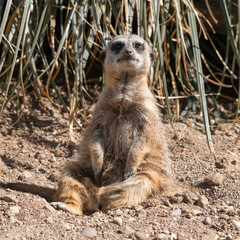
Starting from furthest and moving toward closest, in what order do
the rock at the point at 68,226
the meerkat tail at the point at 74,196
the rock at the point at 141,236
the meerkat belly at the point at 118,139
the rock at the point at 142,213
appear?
the meerkat belly at the point at 118,139 < the meerkat tail at the point at 74,196 < the rock at the point at 142,213 < the rock at the point at 68,226 < the rock at the point at 141,236

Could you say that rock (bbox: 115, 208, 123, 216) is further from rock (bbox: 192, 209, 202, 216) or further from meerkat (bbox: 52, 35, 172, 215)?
rock (bbox: 192, 209, 202, 216)

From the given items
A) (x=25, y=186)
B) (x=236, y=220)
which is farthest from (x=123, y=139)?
(x=236, y=220)

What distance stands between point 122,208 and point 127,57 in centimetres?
97

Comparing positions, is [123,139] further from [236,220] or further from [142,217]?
[236,220]

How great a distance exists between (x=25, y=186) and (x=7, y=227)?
801mm

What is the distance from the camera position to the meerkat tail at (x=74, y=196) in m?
2.64

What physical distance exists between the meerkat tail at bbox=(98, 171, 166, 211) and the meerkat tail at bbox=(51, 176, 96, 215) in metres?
0.08

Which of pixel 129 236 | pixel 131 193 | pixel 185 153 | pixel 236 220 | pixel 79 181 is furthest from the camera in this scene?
pixel 185 153

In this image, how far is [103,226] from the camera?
2.22 meters

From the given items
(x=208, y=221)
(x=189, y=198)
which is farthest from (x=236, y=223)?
(x=189, y=198)

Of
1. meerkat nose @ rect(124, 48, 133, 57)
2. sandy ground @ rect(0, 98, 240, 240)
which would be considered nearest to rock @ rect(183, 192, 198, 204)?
sandy ground @ rect(0, 98, 240, 240)

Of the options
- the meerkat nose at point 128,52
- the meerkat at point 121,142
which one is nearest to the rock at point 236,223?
the meerkat at point 121,142

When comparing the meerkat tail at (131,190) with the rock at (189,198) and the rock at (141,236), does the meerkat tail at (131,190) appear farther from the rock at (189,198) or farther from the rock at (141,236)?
the rock at (141,236)

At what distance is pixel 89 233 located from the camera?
2.12 m
